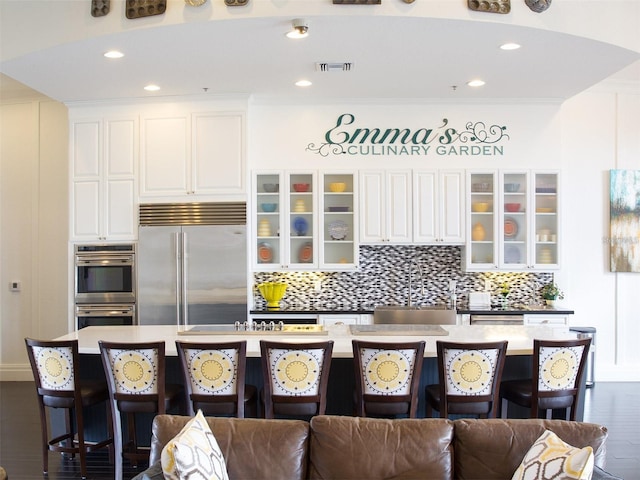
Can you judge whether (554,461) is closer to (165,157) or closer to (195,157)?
(195,157)

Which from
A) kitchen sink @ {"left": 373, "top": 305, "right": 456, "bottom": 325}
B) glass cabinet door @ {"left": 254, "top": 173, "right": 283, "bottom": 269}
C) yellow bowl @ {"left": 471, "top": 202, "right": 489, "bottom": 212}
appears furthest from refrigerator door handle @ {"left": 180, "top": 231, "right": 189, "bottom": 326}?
yellow bowl @ {"left": 471, "top": 202, "right": 489, "bottom": 212}

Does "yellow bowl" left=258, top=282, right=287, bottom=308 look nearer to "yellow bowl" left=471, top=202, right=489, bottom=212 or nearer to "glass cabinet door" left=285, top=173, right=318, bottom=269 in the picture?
"glass cabinet door" left=285, top=173, right=318, bottom=269

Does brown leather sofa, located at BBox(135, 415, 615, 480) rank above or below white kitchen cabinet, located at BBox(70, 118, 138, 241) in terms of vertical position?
below

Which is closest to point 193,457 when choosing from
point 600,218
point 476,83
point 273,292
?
point 273,292

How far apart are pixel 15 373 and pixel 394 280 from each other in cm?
473

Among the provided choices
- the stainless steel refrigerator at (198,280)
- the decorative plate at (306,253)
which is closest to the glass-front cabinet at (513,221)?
the decorative plate at (306,253)

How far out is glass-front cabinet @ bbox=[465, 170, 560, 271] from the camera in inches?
260

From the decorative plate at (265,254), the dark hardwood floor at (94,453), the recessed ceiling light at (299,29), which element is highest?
the recessed ceiling light at (299,29)

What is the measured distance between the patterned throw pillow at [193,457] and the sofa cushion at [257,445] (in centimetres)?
10

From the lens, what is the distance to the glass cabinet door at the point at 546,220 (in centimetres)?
662

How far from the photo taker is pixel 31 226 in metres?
7.39

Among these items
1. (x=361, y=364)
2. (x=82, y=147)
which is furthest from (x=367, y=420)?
(x=82, y=147)

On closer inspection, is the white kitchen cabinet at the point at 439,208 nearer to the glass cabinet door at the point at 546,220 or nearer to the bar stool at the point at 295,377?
the glass cabinet door at the point at 546,220

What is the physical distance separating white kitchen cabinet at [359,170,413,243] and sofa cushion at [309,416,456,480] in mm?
4050
